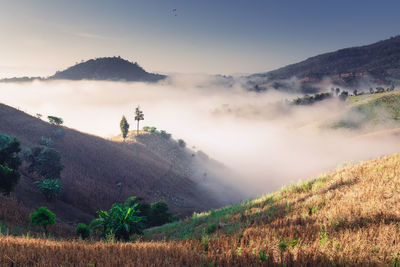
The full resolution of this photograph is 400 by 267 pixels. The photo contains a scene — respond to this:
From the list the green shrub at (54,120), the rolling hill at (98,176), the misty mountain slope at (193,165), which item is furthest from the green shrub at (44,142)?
the misty mountain slope at (193,165)

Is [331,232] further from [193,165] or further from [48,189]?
[193,165]

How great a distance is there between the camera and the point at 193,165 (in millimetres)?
119500

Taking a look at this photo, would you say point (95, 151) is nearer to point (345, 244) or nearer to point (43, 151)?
point (43, 151)

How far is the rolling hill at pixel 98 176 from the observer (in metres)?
45.3

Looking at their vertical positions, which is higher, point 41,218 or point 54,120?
point 54,120

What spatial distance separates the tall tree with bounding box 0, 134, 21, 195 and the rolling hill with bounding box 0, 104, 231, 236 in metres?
6.21

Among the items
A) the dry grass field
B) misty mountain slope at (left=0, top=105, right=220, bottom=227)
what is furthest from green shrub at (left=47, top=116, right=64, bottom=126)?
the dry grass field

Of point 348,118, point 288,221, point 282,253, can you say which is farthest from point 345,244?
point 348,118

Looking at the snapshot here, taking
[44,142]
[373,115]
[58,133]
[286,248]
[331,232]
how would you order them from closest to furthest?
[286,248], [331,232], [44,142], [58,133], [373,115]

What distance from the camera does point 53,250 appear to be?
195 inches

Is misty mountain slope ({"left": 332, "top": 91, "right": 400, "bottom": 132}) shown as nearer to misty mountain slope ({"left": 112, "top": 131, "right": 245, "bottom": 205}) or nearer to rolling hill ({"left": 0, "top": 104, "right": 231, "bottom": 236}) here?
misty mountain slope ({"left": 112, "top": 131, "right": 245, "bottom": 205})

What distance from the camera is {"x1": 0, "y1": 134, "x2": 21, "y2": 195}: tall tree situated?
86.1 feet

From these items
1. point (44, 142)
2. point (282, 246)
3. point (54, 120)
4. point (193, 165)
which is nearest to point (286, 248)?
point (282, 246)

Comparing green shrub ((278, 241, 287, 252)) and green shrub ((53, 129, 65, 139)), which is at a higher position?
green shrub ((53, 129, 65, 139))
